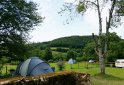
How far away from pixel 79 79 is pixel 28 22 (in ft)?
78.0

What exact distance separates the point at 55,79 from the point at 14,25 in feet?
75.1

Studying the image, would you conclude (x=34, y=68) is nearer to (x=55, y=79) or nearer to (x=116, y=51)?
(x=55, y=79)

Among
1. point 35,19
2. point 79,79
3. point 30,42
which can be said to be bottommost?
point 79,79

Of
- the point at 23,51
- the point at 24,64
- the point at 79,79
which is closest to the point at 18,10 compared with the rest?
the point at 23,51

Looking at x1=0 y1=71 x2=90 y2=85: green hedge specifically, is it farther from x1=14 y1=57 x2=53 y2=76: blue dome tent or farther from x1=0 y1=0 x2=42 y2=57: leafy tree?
x1=0 y1=0 x2=42 y2=57: leafy tree

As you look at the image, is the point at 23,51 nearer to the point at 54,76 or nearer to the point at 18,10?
the point at 18,10

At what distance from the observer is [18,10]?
34.5 meters

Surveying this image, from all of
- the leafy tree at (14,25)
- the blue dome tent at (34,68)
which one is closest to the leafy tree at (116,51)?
the leafy tree at (14,25)

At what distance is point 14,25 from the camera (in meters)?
33.5

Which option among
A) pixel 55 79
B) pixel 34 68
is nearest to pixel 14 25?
pixel 34 68

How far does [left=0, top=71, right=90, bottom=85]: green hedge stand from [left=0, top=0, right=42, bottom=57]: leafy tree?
22.1 m

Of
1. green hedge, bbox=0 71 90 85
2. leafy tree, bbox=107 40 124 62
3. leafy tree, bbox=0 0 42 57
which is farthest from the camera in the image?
leafy tree, bbox=107 40 124 62

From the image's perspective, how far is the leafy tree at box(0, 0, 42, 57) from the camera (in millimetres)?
33438

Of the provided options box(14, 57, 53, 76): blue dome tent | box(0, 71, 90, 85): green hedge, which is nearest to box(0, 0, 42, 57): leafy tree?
box(14, 57, 53, 76): blue dome tent
